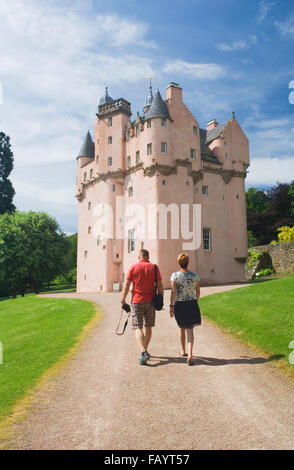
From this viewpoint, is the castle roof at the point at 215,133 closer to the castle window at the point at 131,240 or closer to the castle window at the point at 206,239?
the castle window at the point at 206,239

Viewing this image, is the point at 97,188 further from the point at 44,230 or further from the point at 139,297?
the point at 139,297

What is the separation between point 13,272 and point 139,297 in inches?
1444

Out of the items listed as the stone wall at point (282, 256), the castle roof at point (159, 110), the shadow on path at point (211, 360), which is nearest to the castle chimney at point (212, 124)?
the castle roof at point (159, 110)

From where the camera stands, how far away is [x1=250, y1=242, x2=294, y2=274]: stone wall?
35.9 metres

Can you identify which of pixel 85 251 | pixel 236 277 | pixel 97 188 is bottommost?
pixel 236 277

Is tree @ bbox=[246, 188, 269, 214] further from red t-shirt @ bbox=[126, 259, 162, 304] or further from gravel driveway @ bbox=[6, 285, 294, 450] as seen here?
red t-shirt @ bbox=[126, 259, 162, 304]

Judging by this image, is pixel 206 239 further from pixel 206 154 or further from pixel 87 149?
pixel 87 149

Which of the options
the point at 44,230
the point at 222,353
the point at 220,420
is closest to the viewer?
the point at 220,420

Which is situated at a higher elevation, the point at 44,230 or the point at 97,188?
the point at 97,188

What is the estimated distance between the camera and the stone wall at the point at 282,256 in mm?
35938

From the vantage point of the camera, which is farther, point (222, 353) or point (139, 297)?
point (222, 353)
